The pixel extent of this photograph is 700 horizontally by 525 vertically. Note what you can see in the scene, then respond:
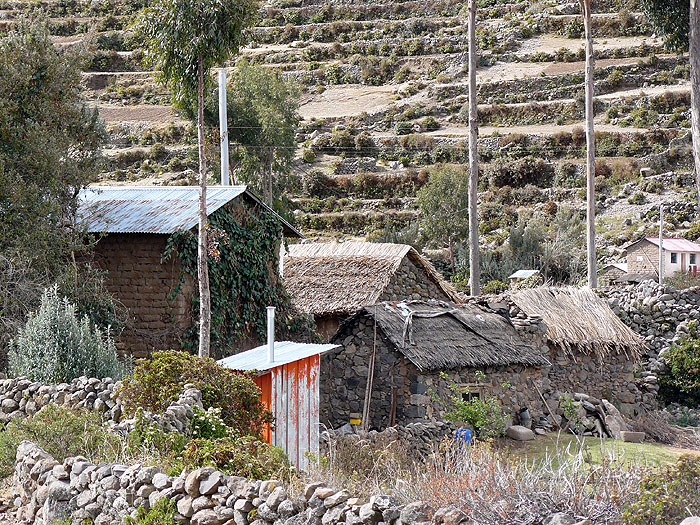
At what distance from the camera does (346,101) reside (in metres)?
61.6

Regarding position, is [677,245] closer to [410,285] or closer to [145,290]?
[410,285]

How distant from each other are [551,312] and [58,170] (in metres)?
10.5

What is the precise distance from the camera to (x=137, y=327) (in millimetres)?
13555

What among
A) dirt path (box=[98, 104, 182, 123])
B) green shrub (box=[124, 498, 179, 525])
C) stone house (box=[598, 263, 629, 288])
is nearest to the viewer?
green shrub (box=[124, 498, 179, 525])

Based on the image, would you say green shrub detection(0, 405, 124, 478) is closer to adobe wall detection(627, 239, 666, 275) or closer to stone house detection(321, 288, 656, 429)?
stone house detection(321, 288, 656, 429)

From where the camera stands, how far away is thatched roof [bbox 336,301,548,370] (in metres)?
14.0

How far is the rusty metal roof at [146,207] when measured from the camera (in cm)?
1351

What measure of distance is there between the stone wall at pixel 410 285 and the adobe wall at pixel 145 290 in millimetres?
5646

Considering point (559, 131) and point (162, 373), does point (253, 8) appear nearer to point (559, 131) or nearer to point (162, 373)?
point (162, 373)

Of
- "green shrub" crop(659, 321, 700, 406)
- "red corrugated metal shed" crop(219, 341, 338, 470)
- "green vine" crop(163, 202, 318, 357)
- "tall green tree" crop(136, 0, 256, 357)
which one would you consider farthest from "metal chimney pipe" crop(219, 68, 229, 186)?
"green shrub" crop(659, 321, 700, 406)

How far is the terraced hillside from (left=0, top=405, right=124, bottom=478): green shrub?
28226 mm

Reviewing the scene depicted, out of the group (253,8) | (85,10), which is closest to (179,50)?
(253,8)

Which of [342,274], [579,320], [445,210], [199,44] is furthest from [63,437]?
[445,210]

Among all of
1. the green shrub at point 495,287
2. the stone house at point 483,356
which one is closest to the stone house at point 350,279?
the stone house at point 483,356
